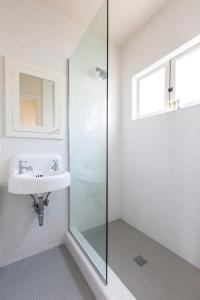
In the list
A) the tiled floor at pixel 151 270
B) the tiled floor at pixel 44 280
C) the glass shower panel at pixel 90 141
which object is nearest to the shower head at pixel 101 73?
the glass shower panel at pixel 90 141

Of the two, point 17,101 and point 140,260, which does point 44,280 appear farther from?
point 17,101

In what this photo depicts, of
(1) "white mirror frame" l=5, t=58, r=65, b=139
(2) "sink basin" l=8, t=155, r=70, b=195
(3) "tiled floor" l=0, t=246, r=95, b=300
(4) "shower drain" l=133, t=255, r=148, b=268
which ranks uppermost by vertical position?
(1) "white mirror frame" l=5, t=58, r=65, b=139

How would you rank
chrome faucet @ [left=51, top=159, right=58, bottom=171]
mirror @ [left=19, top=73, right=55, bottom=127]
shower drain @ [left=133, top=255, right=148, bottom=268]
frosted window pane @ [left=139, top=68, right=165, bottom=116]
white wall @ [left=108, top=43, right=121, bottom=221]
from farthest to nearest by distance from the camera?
white wall @ [left=108, top=43, right=121, bottom=221] < frosted window pane @ [left=139, top=68, right=165, bottom=116] < chrome faucet @ [left=51, top=159, right=58, bottom=171] < mirror @ [left=19, top=73, right=55, bottom=127] < shower drain @ [left=133, top=255, right=148, bottom=268]

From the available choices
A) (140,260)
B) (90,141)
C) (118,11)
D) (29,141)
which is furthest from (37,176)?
(118,11)

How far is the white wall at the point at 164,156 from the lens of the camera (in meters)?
1.36

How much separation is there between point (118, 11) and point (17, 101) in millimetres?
1453

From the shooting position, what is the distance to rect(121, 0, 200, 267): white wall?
1.36 metres

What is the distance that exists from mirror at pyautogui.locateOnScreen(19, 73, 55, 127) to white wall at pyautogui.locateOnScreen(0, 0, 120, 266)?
157 millimetres

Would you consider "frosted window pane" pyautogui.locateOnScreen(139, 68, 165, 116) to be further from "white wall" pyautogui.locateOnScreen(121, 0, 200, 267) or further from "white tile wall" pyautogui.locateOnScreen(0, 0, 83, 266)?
"white tile wall" pyautogui.locateOnScreen(0, 0, 83, 266)

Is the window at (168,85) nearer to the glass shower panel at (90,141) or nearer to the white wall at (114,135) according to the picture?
the white wall at (114,135)

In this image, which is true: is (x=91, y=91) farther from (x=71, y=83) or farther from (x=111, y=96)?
(x=111, y=96)

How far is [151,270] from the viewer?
4.18ft

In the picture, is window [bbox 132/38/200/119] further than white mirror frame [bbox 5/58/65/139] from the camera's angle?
Yes

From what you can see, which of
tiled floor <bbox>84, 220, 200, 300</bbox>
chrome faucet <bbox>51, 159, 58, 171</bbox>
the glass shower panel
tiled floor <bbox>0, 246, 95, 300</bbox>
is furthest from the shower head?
tiled floor <bbox>0, 246, 95, 300</bbox>
